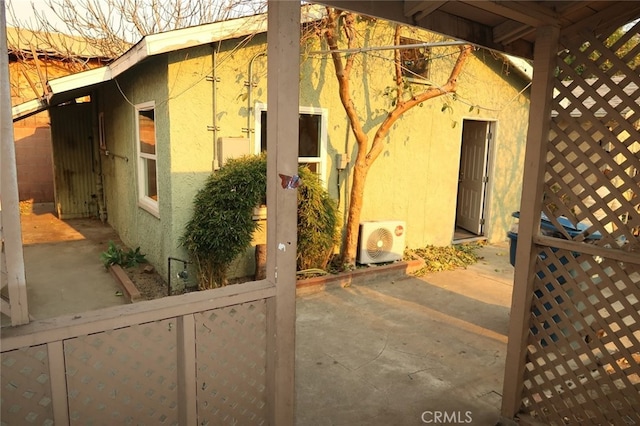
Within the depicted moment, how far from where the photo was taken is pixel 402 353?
4.00 metres

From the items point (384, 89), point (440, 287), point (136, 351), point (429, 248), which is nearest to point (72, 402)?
point (136, 351)

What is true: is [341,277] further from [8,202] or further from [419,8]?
[8,202]

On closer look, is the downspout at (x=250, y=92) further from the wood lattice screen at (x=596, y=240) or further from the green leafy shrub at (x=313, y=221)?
the wood lattice screen at (x=596, y=240)

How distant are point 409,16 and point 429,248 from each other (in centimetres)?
561

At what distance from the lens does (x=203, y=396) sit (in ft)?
6.49

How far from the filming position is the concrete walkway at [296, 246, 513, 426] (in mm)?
3145

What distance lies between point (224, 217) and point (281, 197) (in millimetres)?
3085

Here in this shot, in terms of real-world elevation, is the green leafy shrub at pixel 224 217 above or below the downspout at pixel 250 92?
below

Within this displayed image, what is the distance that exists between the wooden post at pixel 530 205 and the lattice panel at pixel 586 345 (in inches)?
3.6

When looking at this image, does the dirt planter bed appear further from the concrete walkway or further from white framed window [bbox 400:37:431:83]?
white framed window [bbox 400:37:431:83]

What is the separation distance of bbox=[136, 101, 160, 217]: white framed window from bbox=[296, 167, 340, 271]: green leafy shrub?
7.27 feet

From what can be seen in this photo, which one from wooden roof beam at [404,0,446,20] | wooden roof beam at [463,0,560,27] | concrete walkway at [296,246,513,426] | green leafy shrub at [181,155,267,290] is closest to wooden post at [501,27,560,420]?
wooden roof beam at [463,0,560,27]

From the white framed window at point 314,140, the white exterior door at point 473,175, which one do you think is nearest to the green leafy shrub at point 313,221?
the white framed window at point 314,140

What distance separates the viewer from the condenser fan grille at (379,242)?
250 inches
